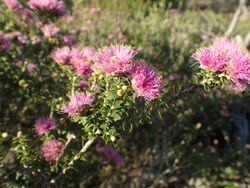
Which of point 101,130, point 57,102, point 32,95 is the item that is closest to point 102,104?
point 101,130

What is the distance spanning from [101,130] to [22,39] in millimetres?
2289

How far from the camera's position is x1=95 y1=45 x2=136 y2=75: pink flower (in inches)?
92.4

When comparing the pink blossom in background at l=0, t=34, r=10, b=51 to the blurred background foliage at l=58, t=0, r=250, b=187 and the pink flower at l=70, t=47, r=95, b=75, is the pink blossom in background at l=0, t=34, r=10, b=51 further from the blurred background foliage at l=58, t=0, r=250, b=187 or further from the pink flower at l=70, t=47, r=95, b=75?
the blurred background foliage at l=58, t=0, r=250, b=187

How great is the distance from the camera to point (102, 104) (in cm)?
252

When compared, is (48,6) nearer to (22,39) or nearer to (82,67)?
(22,39)

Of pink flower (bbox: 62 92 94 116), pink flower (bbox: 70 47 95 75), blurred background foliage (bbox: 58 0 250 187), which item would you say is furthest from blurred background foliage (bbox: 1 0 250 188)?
pink flower (bbox: 62 92 94 116)

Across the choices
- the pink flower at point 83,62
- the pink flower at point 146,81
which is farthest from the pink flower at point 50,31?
the pink flower at point 146,81

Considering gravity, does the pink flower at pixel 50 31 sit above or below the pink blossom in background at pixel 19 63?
above

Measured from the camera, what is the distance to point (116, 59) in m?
2.36

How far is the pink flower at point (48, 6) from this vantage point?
4.01 metres

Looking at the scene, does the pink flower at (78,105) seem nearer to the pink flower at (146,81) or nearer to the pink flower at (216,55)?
the pink flower at (146,81)

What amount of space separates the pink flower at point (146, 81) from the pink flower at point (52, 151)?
924 mm

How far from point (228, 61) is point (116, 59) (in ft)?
1.97

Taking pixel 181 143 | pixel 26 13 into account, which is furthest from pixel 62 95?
pixel 181 143
